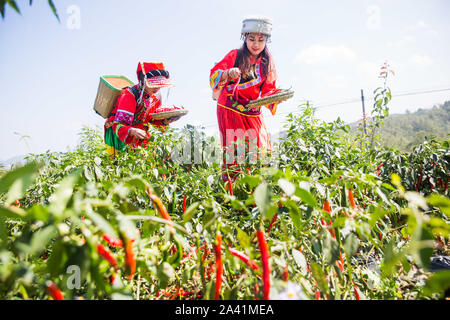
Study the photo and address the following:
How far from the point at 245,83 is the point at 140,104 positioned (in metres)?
0.99

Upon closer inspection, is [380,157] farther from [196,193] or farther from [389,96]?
[196,193]

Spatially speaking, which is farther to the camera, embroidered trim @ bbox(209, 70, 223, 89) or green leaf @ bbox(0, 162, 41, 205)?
embroidered trim @ bbox(209, 70, 223, 89)

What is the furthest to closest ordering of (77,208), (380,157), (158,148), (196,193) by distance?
1. (380,157)
2. (158,148)
3. (196,193)
4. (77,208)

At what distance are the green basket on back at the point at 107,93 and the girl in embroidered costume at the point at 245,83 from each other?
1056mm

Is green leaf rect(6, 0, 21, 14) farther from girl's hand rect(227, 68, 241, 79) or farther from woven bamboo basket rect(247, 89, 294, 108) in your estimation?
girl's hand rect(227, 68, 241, 79)

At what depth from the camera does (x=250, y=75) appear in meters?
2.29

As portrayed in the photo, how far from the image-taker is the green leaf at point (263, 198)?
0.43 m

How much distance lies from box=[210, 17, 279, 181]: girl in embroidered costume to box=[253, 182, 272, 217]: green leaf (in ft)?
5.63

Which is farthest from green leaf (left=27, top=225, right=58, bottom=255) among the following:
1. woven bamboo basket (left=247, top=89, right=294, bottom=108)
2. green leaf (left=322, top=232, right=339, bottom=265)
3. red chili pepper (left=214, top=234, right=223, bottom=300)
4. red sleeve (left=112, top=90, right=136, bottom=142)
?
red sleeve (left=112, top=90, right=136, bottom=142)

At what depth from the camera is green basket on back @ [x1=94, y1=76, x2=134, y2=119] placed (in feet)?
8.38

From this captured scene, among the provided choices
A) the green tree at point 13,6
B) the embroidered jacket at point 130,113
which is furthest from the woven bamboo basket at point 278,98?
the green tree at point 13,6

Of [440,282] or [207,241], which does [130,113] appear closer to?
[207,241]
